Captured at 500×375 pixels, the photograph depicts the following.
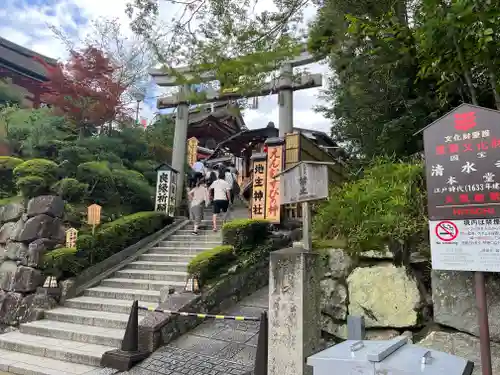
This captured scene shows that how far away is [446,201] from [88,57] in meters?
15.2

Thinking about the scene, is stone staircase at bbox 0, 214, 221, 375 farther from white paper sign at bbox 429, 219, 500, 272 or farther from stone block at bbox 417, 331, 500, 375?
white paper sign at bbox 429, 219, 500, 272

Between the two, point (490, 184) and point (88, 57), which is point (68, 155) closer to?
point (88, 57)

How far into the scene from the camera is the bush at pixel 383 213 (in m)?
4.70

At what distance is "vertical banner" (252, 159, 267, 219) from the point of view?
428 inches

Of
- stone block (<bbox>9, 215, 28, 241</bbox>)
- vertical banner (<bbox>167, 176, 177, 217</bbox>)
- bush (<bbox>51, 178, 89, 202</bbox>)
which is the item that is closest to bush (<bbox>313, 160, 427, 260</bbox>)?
bush (<bbox>51, 178, 89, 202</bbox>)

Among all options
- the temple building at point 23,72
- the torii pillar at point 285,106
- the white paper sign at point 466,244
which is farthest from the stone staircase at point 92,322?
the temple building at point 23,72

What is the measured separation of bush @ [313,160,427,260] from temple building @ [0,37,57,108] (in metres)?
24.8

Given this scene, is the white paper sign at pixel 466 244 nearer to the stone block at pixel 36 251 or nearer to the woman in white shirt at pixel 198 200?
the stone block at pixel 36 251

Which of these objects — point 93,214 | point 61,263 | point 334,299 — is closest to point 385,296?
point 334,299

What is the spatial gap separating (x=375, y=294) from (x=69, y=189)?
27.2 feet

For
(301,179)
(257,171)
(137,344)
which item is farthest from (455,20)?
(257,171)

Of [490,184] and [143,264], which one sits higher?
[490,184]

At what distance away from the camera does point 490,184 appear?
11.3 feet

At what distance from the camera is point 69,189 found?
32.9ft
